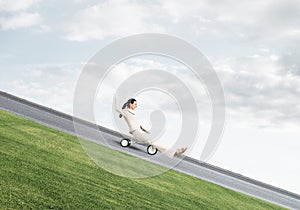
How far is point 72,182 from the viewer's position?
14.0 metres

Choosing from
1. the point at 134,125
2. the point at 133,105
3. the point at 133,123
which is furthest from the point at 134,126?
the point at 133,105

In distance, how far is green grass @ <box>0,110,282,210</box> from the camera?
A: 12.0 meters

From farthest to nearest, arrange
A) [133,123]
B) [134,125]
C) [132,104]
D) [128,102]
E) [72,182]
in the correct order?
[134,125] → [133,123] → [132,104] → [128,102] → [72,182]

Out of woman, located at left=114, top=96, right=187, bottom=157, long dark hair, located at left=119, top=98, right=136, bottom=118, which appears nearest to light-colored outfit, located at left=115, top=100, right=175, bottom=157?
woman, located at left=114, top=96, right=187, bottom=157

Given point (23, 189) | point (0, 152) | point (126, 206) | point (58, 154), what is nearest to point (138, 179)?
point (58, 154)

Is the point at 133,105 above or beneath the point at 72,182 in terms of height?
above

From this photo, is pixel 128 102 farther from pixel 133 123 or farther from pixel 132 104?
pixel 133 123

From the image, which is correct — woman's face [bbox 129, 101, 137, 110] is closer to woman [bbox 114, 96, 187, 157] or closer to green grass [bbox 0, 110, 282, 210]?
woman [bbox 114, 96, 187, 157]

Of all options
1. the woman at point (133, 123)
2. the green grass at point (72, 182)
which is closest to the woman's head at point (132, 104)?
the woman at point (133, 123)

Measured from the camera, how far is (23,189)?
11.8 metres

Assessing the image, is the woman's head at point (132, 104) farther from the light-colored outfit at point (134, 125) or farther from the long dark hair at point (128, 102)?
the light-colored outfit at point (134, 125)

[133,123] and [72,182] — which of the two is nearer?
[72,182]

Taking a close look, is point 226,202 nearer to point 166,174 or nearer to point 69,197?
point 166,174

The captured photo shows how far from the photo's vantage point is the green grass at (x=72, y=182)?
12023mm
